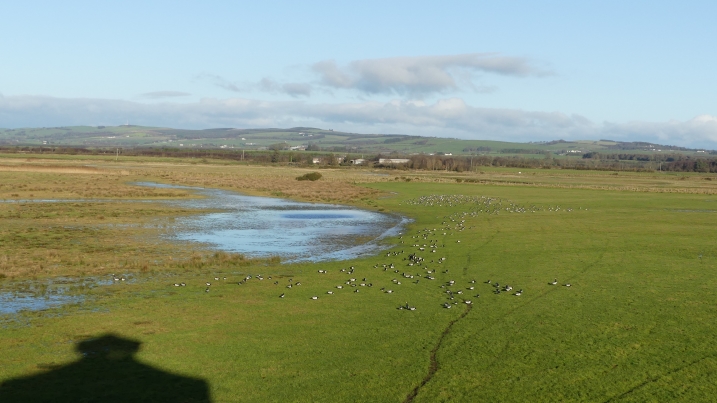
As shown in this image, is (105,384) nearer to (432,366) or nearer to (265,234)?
(432,366)

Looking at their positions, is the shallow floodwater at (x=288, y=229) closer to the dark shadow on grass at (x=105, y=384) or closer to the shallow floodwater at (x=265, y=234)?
the shallow floodwater at (x=265, y=234)

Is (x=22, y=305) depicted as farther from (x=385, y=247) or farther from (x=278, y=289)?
(x=385, y=247)

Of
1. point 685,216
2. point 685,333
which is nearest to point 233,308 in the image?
point 685,333

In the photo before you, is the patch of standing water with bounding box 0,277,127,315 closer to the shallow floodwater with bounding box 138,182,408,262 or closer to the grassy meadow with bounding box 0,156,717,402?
the grassy meadow with bounding box 0,156,717,402

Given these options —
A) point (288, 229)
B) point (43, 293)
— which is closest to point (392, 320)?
point (43, 293)

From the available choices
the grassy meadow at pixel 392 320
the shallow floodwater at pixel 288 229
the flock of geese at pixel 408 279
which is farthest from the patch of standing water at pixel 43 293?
the shallow floodwater at pixel 288 229

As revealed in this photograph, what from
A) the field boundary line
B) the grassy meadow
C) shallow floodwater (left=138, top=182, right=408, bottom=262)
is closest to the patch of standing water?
the grassy meadow
